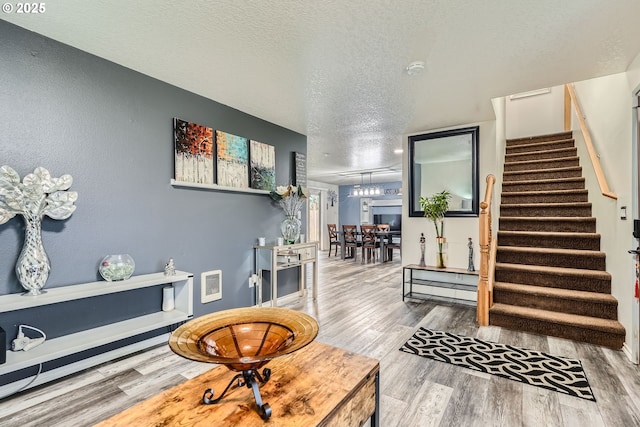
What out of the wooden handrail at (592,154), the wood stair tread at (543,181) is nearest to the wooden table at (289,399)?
the wooden handrail at (592,154)

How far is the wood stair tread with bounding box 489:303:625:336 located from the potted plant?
929mm

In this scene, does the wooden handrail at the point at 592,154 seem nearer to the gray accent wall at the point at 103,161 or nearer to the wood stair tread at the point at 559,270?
the wood stair tread at the point at 559,270

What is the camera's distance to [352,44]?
2.08m

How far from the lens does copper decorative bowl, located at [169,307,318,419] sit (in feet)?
3.02

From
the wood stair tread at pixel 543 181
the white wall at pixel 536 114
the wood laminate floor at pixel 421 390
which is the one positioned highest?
the white wall at pixel 536 114

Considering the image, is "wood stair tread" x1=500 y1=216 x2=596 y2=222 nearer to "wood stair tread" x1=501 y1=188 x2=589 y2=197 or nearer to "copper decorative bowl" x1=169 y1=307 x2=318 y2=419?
"wood stair tread" x1=501 y1=188 x2=589 y2=197

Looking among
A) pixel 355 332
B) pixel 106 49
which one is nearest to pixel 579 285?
pixel 355 332

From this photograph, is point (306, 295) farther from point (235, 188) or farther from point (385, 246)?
point (385, 246)

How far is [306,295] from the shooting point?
427cm

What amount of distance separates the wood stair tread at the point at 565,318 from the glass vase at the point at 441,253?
0.85 metres

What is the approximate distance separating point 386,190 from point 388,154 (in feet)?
13.8

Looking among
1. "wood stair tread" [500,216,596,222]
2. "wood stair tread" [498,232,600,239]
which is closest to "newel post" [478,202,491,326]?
"wood stair tread" [498,232,600,239]

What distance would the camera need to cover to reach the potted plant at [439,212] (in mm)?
3928

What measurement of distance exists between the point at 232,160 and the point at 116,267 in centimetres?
155
